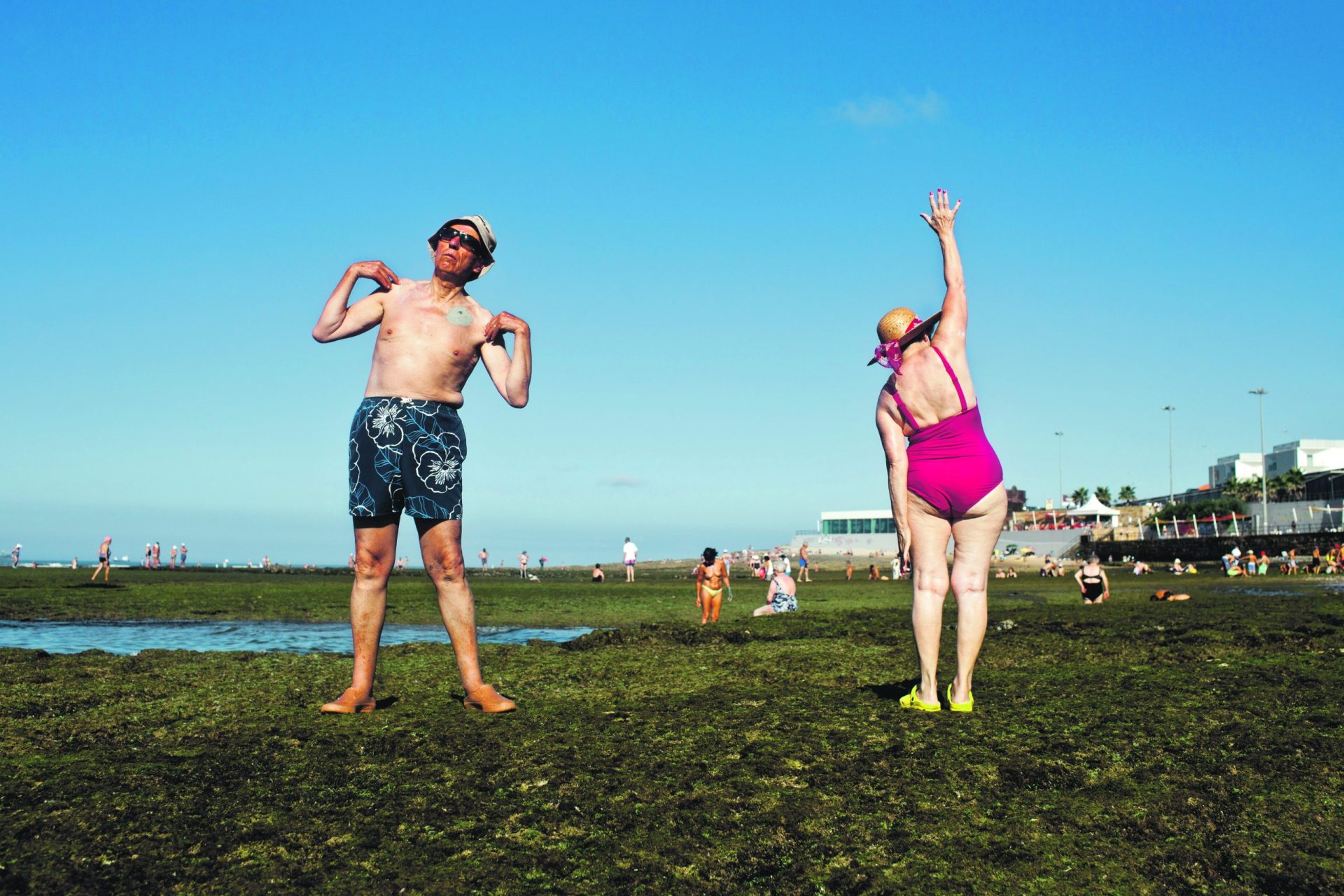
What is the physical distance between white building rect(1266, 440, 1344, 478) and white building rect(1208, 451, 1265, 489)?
1738 millimetres

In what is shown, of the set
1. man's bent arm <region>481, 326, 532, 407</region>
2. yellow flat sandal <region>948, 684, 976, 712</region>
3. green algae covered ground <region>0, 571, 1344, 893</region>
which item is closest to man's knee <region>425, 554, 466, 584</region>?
green algae covered ground <region>0, 571, 1344, 893</region>

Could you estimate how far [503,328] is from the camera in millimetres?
5375

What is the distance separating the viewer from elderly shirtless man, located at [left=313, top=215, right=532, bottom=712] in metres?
5.02

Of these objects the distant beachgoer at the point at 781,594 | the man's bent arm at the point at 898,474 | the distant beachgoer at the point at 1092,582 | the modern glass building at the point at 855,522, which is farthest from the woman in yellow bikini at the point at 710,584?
the modern glass building at the point at 855,522

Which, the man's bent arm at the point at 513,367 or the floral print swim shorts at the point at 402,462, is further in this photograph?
the man's bent arm at the point at 513,367

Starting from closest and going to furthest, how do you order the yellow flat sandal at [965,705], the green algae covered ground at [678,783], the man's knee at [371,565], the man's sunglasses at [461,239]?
the green algae covered ground at [678,783]
the yellow flat sandal at [965,705]
the man's knee at [371,565]
the man's sunglasses at [461,239]

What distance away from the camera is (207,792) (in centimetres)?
309

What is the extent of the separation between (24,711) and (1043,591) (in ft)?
101

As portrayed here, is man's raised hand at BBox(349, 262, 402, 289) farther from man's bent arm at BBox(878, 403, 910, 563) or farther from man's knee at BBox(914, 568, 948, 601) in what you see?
man's knee at BBox(914, 568, 948, 601)

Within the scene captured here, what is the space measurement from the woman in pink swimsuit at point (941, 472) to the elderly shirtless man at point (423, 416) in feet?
6.76

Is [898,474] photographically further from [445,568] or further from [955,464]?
[445,568]

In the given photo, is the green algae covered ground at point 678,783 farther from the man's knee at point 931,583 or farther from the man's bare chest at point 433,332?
the man's bare chest at point 433,332

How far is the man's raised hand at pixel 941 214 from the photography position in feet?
17.6

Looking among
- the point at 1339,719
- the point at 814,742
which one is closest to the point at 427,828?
the point at 814,742
